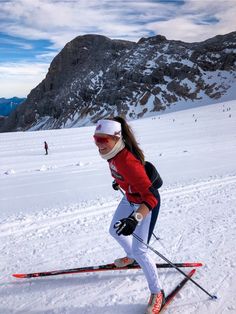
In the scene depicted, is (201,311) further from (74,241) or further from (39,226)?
(39,226)

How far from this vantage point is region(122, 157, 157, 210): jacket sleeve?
3.24 metres

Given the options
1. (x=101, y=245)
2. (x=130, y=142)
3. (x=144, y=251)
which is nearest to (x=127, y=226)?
(x=144, y=251)

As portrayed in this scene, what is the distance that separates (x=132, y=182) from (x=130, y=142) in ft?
1.51

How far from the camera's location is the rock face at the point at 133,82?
121 metres

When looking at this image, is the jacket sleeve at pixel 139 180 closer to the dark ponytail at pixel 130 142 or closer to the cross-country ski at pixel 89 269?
the dark ponytail at pixel 130 142

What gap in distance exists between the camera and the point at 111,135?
133 inches

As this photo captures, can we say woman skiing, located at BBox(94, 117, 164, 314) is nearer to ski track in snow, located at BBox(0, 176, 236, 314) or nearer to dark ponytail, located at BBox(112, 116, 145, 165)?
dark ponytail, located at BBox(112, 116, 145, 165)

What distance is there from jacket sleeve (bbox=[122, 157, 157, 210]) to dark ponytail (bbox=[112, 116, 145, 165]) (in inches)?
5.9

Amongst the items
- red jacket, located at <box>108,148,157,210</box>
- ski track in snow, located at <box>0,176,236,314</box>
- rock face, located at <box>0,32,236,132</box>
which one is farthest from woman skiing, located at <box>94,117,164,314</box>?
rock face, located at <box>0,32,236,132</box>

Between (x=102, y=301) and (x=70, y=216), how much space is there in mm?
3383

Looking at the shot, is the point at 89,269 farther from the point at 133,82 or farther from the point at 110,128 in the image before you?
the point at 133,82

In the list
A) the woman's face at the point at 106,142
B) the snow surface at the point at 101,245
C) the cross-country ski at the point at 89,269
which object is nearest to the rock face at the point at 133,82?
the snow surface at the point at 101,245

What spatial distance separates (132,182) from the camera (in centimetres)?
327

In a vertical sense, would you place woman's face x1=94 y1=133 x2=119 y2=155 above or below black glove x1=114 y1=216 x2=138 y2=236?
above
